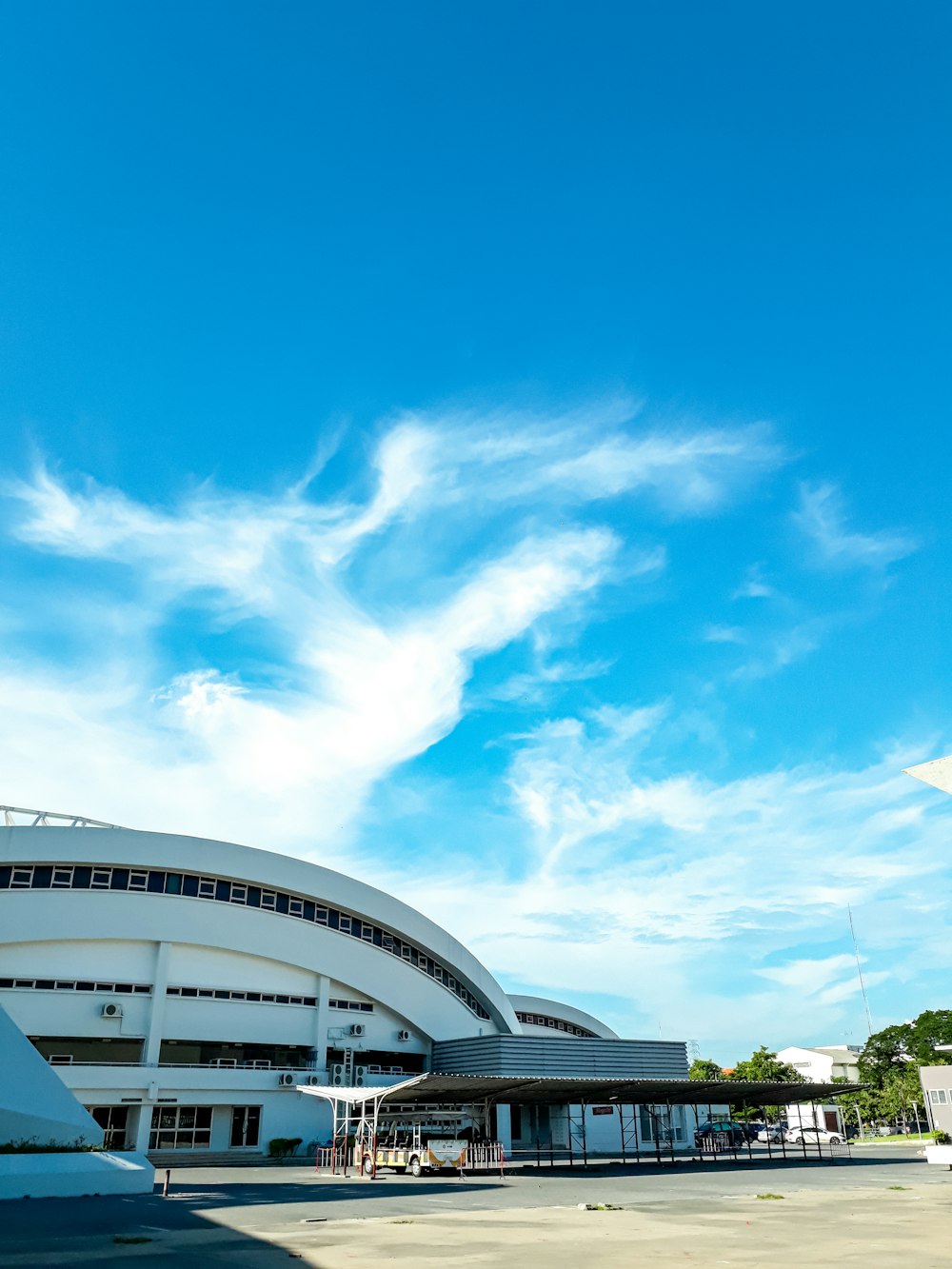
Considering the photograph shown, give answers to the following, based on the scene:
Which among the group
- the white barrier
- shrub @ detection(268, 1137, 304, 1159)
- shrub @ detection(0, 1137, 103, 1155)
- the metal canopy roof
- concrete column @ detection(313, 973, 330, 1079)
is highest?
concrete column @ detection(313, 973, 330, 1079)

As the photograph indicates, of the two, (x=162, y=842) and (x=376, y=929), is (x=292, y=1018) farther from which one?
(x=162, y=842)

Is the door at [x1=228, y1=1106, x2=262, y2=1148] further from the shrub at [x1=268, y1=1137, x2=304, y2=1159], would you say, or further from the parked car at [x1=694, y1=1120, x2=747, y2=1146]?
the parked car at [x1=694, y1=1120, x2=747, y2=1146]

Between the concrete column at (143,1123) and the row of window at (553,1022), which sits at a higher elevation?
the row of window at (553,1022)

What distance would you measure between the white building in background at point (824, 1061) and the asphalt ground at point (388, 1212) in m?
91.4

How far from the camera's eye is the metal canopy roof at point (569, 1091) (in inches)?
1155

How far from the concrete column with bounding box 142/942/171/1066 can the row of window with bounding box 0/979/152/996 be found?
16.3 inches

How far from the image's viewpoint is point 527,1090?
111ft

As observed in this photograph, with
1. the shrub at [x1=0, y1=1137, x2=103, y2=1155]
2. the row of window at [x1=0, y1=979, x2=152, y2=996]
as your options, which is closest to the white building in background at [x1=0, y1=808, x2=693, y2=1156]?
the row of window at [x1=0, y1=979, x2=152, y2=996]

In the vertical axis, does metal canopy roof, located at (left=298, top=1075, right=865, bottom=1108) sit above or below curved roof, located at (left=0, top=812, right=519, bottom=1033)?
below

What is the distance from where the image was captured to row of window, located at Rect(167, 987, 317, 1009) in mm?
36562

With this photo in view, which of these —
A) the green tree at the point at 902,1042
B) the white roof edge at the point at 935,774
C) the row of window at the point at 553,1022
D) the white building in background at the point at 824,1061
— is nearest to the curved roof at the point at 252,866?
the row of window at the point at 553,1022

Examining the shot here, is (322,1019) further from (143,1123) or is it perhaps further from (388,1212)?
(388,1212)

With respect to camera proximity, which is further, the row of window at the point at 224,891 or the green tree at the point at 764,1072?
the green tree at the point at 764,1072

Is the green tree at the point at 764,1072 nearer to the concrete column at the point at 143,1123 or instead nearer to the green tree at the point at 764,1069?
the green tree at the point at 764,1069
